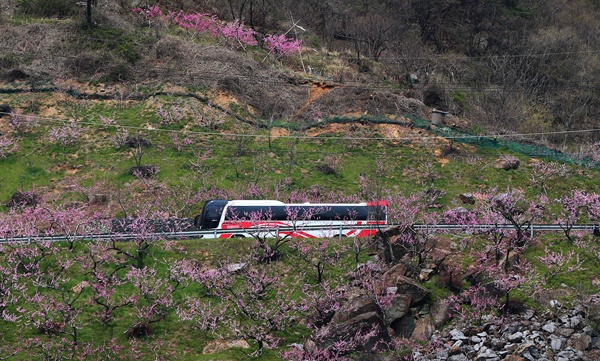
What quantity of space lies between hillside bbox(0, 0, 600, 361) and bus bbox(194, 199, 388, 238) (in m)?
0.85

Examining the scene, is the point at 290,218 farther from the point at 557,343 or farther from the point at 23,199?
the point at 23,199

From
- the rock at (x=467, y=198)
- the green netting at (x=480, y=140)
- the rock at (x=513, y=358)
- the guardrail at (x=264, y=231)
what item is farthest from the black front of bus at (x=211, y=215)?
the rock at (x=513, y=358)

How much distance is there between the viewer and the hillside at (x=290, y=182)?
24156mm

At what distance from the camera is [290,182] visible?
38438 mm

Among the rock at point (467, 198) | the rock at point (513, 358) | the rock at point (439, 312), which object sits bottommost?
the rock at point (467, 198)

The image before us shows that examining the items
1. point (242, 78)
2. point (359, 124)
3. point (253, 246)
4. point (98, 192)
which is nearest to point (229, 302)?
point (253, 246)

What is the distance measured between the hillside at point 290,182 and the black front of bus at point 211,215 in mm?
2320

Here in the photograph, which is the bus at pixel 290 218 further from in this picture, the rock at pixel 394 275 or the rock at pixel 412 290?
the rock at pixel 412 290

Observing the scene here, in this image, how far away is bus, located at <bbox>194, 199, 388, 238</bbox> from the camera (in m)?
29.9

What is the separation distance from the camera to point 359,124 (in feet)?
150

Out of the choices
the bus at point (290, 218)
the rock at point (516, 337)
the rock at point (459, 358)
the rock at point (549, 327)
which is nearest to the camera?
the rock at point (459, 358)

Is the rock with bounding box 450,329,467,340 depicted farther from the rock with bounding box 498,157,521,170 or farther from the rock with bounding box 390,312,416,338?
the rock with bounding box 498,157,521,170

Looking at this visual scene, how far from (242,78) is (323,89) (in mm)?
6489

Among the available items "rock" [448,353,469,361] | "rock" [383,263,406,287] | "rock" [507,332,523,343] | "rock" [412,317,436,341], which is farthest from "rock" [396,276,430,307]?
"rock" [507,332,523,343]
